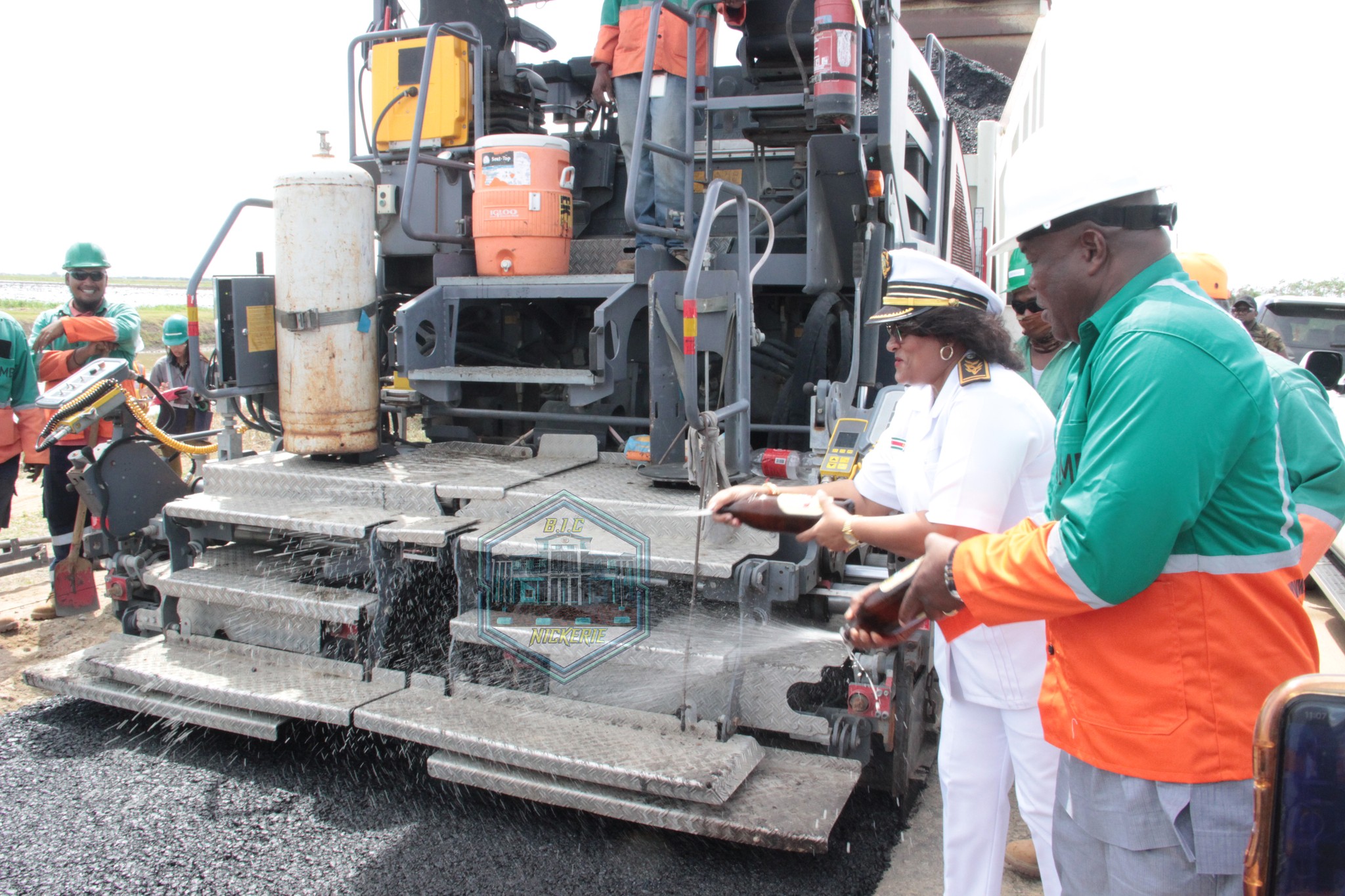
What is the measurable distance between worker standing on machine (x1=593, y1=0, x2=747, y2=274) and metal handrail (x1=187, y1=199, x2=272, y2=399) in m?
1.93

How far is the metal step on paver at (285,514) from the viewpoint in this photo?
160 inches

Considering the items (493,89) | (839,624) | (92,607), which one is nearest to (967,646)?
(839,624)

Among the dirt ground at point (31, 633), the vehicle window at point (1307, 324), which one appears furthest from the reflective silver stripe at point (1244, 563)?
the vehicle window at point (1307, 324)

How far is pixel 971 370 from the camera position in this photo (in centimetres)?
244

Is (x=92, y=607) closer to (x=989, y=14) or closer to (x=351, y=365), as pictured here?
(x=351, y=365)

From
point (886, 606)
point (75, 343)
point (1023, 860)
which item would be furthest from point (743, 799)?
point (75, 343)

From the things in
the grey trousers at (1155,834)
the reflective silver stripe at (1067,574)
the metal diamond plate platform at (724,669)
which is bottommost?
the metal diamond plate platform at (724,669)

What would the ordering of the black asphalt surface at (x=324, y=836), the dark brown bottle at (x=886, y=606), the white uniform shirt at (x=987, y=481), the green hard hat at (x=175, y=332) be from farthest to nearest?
1. the green hard hat at (x=175, y=332)
2. the black asphalt surface at (x=324, y=836)
3. the white uniform shirt at (x=987, y=481)
4. the dark brown bottle at (x=886, y=606)

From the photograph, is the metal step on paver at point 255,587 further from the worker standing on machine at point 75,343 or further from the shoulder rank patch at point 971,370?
the shoulder rank patch at point 971,370

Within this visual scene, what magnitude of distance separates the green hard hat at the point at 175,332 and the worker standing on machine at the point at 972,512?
774 cm

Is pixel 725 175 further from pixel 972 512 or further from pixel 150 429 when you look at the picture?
pixel 972 512

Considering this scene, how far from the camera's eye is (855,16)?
14.4 feet

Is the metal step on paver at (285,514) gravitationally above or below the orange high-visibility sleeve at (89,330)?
below

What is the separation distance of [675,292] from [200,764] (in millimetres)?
2755
